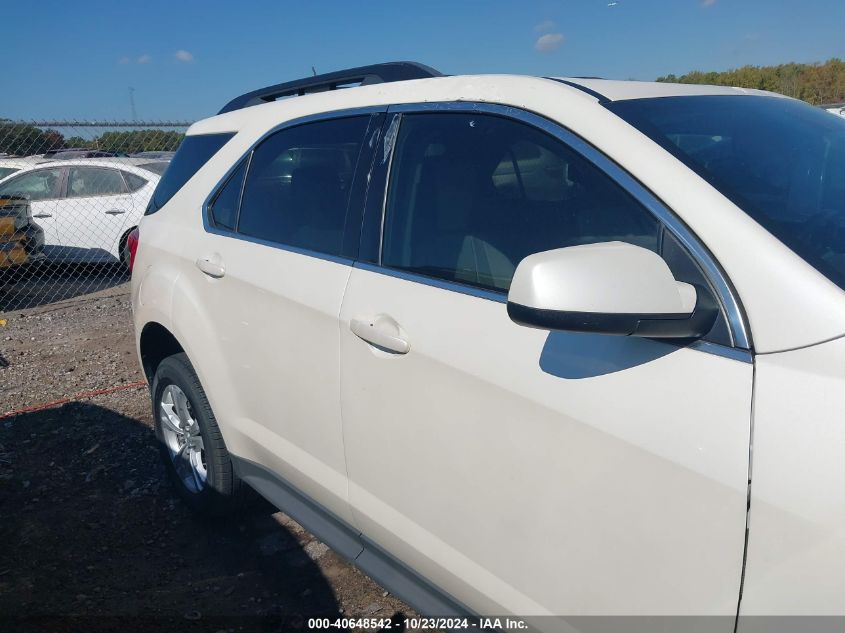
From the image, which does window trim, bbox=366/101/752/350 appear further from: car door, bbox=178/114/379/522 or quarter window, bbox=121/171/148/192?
quarter window, bbox=121/171/148/192

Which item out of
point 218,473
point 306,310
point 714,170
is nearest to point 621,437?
point 714,170

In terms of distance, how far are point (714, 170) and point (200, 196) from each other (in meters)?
2.16

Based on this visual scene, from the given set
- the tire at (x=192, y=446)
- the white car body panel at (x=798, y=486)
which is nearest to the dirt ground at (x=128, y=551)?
the tire at (x=192, y=446)

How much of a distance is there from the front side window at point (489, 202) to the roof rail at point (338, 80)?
1.33ft

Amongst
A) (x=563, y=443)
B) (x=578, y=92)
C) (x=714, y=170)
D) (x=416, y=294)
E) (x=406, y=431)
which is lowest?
(x=406, y=431)

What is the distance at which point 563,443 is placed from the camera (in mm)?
1551

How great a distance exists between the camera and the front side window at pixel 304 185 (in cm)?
236

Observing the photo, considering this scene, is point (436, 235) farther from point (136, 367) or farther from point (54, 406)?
point (136, 367)

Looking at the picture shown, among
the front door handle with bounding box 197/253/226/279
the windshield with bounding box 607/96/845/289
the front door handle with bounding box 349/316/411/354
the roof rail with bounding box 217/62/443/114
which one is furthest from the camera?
the front door handle with bounding box 197/253/226/279

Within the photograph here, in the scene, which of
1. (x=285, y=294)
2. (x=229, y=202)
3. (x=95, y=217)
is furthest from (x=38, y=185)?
(x=285, y=294)

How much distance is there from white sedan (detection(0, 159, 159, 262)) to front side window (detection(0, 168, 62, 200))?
0.9 inches

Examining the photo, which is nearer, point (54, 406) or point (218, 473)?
point (218, 473)

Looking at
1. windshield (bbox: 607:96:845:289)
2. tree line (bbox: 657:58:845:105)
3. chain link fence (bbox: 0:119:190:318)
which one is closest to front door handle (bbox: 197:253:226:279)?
windshield (bbox: 607:96:845:289)

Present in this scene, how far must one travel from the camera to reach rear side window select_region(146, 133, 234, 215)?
123 inches
